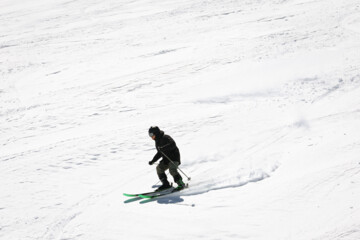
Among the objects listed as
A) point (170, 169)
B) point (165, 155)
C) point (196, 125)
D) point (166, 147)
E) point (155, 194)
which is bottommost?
point (155, 194)

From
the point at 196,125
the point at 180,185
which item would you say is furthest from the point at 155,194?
the point at 196,125

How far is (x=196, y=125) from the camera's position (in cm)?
1145

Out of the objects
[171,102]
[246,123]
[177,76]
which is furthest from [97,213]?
[177,76]

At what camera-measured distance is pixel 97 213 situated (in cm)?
763

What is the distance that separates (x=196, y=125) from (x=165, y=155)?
→ 3.86m

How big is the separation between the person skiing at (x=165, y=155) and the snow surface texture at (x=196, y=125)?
1.31 ft

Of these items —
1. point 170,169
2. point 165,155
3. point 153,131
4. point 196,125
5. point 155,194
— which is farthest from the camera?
point 196,125

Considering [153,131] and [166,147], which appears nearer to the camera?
[153,131]

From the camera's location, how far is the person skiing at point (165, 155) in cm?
765

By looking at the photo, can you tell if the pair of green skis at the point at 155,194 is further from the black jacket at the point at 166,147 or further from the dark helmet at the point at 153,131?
the dark helmet at the point at 153,131

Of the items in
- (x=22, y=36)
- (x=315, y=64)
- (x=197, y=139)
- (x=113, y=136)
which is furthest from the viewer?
(x=22, y=36)

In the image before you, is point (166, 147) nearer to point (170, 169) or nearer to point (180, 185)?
point (170, 169)

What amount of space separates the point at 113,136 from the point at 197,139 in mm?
2788

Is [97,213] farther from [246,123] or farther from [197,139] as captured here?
[246,123]
